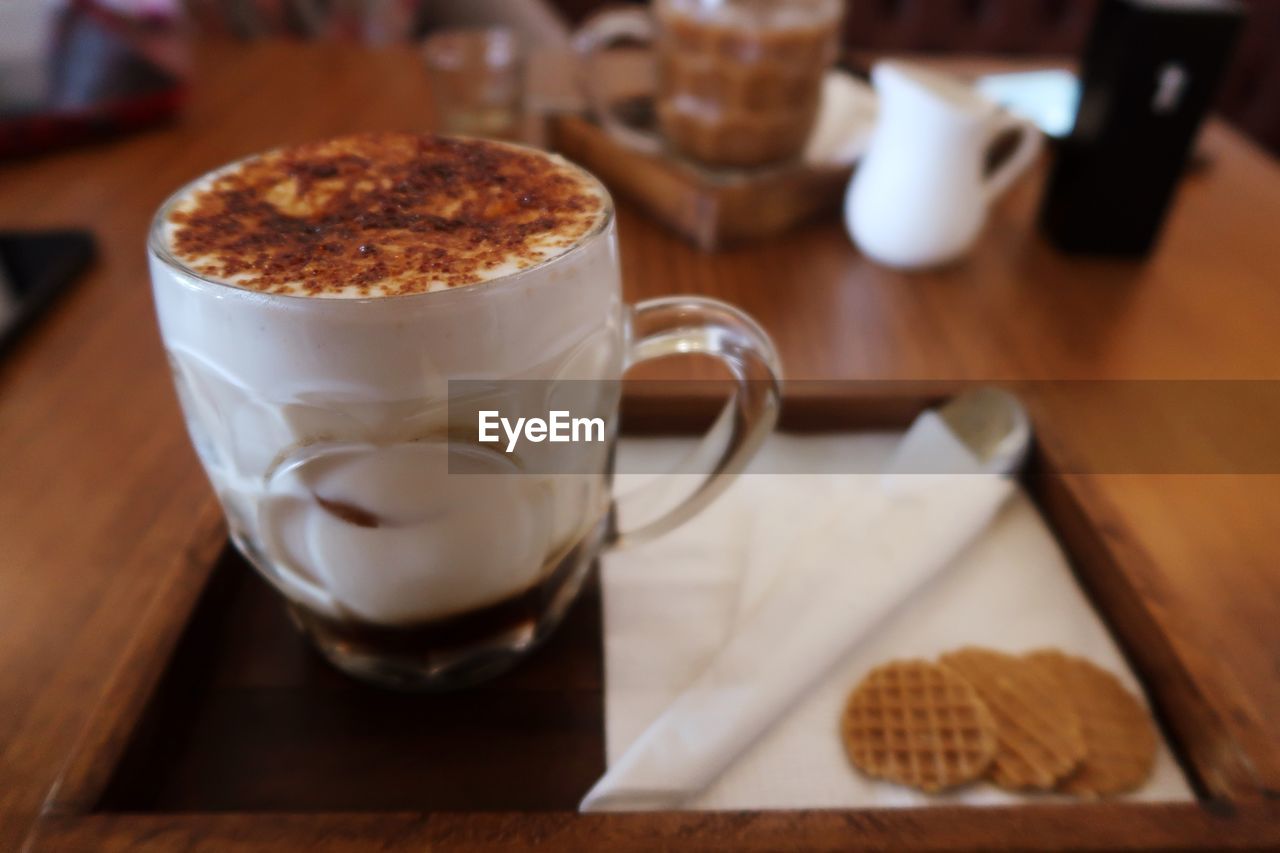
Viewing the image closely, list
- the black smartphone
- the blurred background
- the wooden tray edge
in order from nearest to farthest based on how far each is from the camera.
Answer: the wooden tray edge < the black smartphone < the blurred background

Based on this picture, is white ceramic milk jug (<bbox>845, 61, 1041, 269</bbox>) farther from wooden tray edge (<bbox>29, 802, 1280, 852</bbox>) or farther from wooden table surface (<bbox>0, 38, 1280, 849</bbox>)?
wooden tray edge (<bbox>29, 802, 1280, 852</bbox>)

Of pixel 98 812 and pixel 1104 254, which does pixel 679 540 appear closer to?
pixel 98 812

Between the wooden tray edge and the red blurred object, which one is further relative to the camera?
the red blurred object

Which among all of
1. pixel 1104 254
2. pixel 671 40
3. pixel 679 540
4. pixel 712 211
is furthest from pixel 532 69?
pixel 679 540

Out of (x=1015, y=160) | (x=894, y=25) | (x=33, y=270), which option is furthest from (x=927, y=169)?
(x=894, y=25)

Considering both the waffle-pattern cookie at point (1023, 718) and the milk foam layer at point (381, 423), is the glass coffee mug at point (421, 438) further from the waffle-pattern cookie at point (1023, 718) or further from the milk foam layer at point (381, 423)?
the waffle-pattern cookie at point (1023, 718)

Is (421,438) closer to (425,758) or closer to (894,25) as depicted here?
(425,758)

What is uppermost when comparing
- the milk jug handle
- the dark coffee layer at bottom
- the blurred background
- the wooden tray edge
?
the milk jug handle

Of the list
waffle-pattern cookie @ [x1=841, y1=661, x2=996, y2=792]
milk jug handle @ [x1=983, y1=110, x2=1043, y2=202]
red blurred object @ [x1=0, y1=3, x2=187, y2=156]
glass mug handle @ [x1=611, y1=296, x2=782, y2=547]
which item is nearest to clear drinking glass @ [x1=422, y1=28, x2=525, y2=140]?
red blurred object @ [x1=0, y1=3, x2=187, y2=156]
